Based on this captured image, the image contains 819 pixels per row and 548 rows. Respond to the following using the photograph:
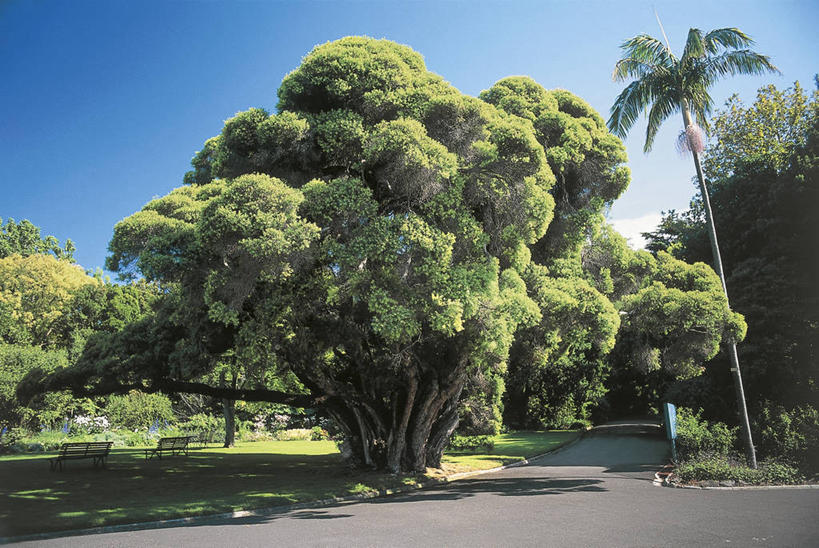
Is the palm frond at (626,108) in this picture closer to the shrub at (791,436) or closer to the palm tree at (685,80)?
the palm tree at (685,80)

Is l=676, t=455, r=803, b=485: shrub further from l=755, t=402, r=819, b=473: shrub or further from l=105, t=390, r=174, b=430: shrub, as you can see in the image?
l=105, t=390, r=174, b=430: shrub

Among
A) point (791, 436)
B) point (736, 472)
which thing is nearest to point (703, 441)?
point (791, 436)

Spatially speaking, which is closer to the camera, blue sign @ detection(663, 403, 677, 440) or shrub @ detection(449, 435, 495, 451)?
blue sign @ detection(663, 403, 677, 440)

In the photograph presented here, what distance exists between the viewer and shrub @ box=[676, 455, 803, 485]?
11812 millimetres

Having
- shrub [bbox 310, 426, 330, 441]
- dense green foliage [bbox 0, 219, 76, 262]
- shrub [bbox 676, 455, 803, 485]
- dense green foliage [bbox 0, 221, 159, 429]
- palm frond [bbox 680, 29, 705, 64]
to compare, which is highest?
dense green foliage [bbox 0, 219, 76, 262]

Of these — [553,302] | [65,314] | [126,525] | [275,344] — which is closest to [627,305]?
[553,302]

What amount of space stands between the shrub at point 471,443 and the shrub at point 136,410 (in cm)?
1950

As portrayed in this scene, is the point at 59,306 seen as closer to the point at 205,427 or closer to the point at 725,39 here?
the point at 205,427

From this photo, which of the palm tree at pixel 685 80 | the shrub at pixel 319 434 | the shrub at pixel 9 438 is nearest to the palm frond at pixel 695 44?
the palm tree at pixel 685 80

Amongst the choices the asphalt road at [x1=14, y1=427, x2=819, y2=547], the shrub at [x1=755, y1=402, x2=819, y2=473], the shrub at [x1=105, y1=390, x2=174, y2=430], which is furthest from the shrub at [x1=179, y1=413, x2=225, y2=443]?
the shrub at [x1=755, y1=402, x2=819, y2=473]

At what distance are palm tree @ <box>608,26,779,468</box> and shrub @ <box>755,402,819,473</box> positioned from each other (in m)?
1.06

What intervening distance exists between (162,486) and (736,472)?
14.5m

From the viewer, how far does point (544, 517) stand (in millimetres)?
8711

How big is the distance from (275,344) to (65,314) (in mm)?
33255
